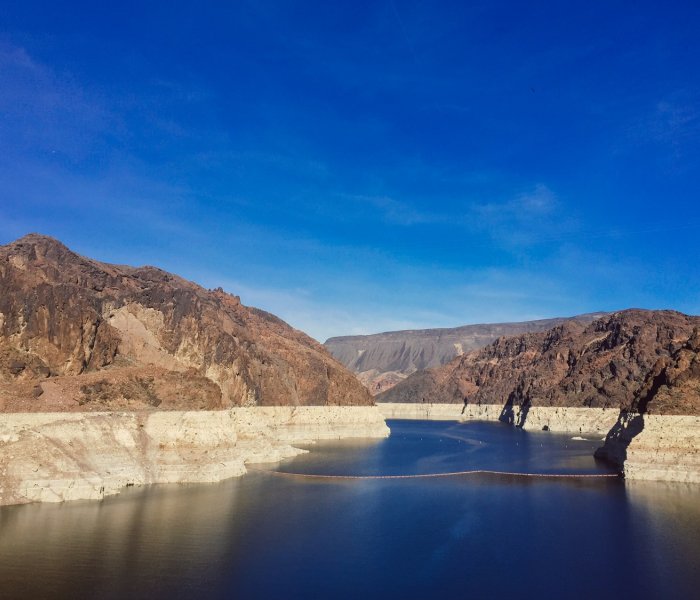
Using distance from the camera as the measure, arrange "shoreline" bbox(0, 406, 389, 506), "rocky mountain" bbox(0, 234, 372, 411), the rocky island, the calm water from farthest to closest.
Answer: "rocky mountain" bbox(0, 234, 372, 411)
the rocky island
"shoreline" bbox(0, 406, 389, 506)
the calm water

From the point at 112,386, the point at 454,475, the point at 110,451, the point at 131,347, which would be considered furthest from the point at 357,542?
the point at 131,347

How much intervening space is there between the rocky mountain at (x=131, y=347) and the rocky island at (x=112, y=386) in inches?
7.3

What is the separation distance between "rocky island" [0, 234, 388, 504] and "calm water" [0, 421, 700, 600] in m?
3.11

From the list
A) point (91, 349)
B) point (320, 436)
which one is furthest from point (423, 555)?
point (320, 436)

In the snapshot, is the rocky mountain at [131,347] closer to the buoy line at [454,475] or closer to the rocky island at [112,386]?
the rocky island at [112,386]

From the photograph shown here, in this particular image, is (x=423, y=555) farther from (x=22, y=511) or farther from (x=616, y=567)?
(x=22, y=511)

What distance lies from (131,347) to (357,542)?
1990 inches

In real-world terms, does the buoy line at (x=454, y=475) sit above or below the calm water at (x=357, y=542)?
below

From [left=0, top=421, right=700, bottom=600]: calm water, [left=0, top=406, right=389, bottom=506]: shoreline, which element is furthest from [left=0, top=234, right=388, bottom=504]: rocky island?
[left=0, top=421, right=700, bottom=600]: calm water

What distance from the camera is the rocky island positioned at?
47.8 meters

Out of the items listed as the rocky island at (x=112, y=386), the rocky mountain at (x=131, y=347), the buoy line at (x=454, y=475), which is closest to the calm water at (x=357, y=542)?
the rocky island at (x=112, y=386)

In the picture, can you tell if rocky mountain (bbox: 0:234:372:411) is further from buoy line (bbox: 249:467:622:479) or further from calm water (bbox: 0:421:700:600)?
buoy line (bbox: 249:467:622:479)

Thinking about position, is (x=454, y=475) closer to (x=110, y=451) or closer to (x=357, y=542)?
(x=357, y=542)

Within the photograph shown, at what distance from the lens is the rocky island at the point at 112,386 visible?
47.8 meters
